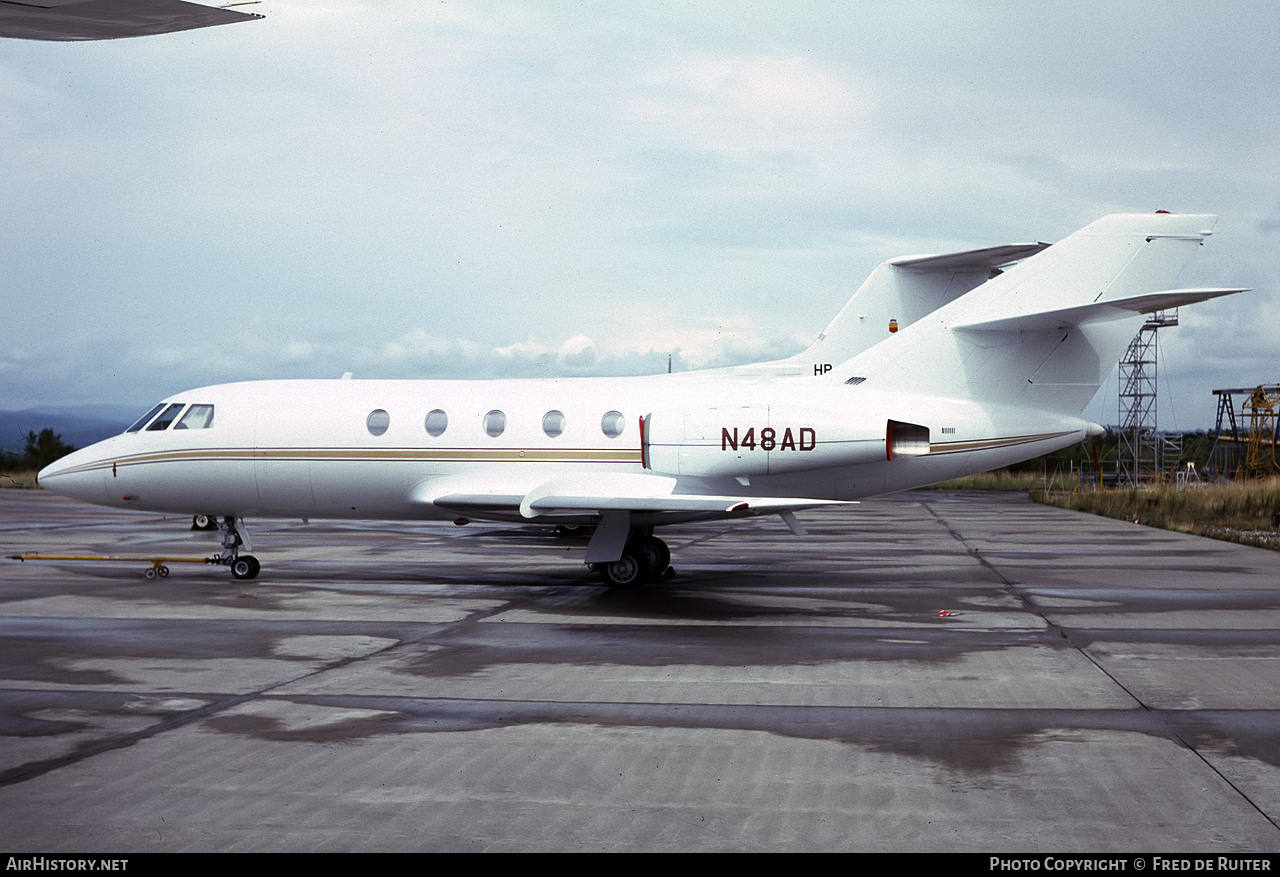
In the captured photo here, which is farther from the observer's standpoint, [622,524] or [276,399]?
[276,399]

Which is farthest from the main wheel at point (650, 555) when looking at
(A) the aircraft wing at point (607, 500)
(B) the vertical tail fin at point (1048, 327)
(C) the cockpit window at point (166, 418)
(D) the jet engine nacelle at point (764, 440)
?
(C) the cockpit window at point (166, 418)

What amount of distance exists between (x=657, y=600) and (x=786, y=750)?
7941 millimetres

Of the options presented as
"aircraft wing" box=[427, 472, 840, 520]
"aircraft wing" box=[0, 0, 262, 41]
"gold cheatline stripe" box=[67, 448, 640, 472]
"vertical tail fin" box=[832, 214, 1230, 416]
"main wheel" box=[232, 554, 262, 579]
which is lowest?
"main wheel" box=[232, 554, 262, 579]

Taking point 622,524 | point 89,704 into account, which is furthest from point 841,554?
point 89,704

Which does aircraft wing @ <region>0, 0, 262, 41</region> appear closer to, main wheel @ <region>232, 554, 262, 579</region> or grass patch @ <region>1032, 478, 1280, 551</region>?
main wheel @ <region>232, 554, 262, 579</region>

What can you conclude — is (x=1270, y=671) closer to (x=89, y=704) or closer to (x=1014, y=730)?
(x=1014, y=730)

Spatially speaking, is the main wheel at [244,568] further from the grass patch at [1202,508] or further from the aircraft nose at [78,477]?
the grass patch at [1202,508]

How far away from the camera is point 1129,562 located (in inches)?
808

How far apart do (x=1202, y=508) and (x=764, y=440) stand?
2401 centimetres

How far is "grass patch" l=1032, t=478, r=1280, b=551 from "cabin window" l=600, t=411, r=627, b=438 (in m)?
14.8

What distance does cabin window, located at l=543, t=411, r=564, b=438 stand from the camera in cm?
1678

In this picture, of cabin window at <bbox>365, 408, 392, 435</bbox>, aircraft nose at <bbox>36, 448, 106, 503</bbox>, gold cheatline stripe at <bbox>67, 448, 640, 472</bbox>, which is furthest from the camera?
aircraft nose at <bbox>36, 448, 106, 503</bbox>

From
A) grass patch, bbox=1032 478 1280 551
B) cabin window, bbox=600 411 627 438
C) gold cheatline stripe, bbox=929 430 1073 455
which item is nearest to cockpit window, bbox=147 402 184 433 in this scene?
cabin window, bbox=600 411 627 438

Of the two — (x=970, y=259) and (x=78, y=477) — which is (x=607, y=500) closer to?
(x=78, y=477)
